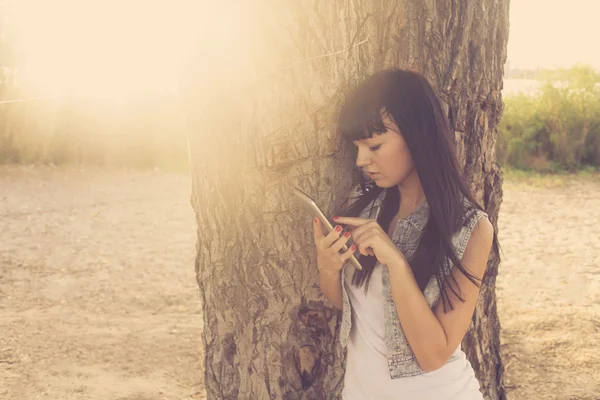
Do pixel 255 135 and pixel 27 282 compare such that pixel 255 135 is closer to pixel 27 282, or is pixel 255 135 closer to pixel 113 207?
pixel 27 282

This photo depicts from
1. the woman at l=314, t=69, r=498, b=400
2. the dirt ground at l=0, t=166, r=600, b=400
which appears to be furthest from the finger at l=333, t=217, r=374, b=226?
the dirt ground at l=0, t=166, r=600, b=400

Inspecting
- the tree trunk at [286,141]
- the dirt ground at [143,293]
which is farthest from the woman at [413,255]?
the dirt ground at [143,293]

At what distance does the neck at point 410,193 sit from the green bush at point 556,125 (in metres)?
8.82

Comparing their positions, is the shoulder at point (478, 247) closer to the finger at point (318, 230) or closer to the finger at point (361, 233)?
the finger at point (361, 233)

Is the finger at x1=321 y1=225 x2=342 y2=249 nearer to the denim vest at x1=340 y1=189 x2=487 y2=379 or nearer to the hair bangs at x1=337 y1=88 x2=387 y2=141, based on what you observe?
the denim vest at x1=340 y1=189 x2=487 y2=379

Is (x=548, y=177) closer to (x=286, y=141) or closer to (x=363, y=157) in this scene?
(x=286, y=141)

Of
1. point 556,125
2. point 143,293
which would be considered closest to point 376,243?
point 143,293

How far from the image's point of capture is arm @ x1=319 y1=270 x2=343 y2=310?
188cm

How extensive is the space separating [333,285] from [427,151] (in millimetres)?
492

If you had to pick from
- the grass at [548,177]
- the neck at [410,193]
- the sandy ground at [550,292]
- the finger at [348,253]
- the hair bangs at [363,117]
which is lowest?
the sandy ground at [550,292]

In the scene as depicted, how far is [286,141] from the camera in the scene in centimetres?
206

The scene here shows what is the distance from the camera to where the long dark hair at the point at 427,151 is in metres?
1.69

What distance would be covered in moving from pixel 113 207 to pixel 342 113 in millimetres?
6477

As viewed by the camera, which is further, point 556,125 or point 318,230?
point 556,125
